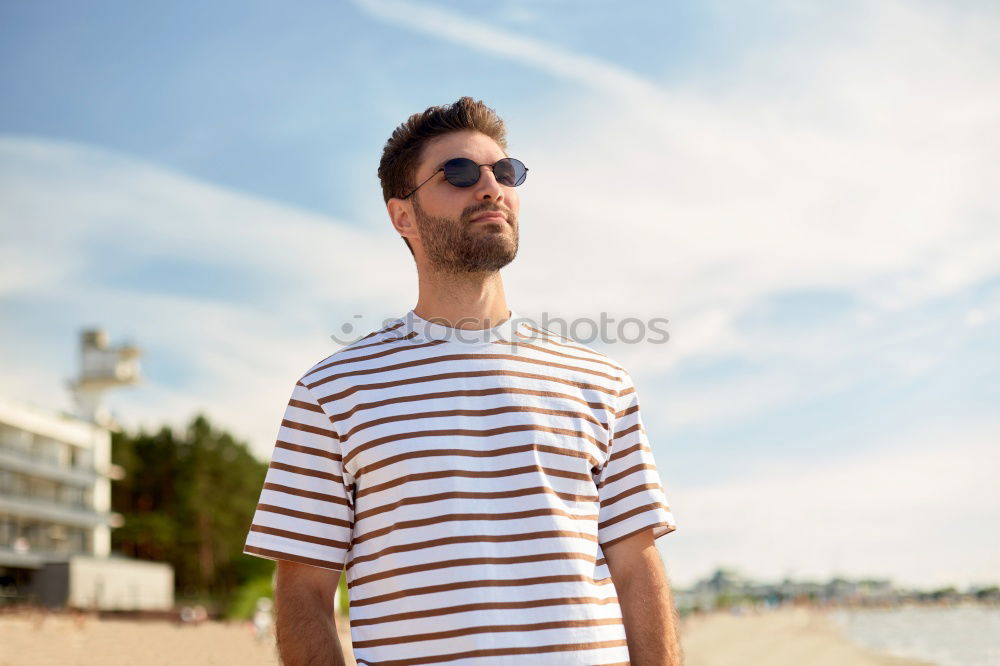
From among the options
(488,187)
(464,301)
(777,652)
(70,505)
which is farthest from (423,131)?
(70,505)

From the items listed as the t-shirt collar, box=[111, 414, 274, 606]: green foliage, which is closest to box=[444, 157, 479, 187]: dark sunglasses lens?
the t-shirt collar

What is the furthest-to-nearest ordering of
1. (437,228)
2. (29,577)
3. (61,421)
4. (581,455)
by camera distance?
1. (61,421)
2. (29,577)
3. (437,228)
4. (581,455)

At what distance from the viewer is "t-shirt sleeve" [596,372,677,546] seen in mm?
2957

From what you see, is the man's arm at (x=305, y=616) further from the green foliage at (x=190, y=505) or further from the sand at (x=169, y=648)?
the green foliage at (x=190, y=505)

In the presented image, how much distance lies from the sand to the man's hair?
12.6 meters

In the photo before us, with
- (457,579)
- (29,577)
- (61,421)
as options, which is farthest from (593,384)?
(61,421)

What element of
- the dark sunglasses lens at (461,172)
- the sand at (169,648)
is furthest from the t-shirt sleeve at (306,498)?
the sand at (169,648)

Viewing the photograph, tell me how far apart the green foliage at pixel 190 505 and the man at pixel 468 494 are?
69.7m

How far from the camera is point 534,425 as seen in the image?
2809mm

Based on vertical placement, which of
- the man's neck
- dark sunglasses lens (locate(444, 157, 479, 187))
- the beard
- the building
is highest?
the building

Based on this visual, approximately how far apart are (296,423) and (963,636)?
7380 cm

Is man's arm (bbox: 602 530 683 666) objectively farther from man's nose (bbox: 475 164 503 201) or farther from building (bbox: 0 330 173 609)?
building (bbox: 0 330 173 609)

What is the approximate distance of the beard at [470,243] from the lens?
3078mm

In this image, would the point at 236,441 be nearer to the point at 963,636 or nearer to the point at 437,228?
the point at 963,636
